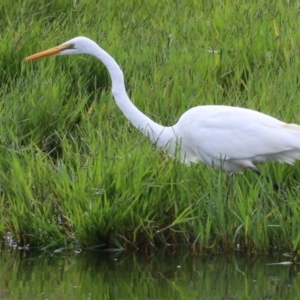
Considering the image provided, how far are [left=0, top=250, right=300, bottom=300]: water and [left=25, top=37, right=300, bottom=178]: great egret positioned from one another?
2.33 feet

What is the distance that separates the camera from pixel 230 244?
4.94 meters

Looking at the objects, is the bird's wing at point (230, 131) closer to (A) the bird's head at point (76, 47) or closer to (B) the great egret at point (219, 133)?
(B) the great egret at point (219, 133)

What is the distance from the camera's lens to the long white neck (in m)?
5.46

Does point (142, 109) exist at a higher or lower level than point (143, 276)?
higher

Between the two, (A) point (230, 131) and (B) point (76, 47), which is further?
(B) point (76, 47)

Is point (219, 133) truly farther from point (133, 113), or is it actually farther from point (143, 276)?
point (143, 276)

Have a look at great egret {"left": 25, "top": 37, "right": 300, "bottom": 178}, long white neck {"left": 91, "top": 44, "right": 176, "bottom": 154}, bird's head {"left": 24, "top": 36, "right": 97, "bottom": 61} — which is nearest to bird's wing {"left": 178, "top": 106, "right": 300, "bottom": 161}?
great egret {"left": 25, "top": 37, "right": 300, "bottom": 178}

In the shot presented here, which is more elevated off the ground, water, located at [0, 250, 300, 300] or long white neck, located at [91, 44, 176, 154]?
long white neck, located at [91, 44, 176, 154]

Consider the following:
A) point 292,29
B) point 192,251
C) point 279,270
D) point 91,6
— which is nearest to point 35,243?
point 192,251

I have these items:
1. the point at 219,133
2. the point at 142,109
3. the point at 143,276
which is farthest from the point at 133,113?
the point at 143,276

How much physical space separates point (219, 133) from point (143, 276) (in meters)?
1.11

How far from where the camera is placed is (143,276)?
15.4 ft

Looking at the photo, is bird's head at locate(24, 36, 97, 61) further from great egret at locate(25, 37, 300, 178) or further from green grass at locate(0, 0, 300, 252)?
green grass at locate(0, 0, 300, 252)

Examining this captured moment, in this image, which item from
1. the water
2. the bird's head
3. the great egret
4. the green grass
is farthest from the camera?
the bird's head
